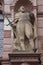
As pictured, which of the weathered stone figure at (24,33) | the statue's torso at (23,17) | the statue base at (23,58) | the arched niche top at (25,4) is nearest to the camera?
the statue base at (23,58)

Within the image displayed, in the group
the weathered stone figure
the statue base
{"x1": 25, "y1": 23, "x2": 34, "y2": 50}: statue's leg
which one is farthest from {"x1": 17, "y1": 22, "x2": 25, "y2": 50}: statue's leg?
the statue base


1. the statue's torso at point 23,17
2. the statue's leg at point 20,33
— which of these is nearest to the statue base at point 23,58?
the statue's leg at point 20,33

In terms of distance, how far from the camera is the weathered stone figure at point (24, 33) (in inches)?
411

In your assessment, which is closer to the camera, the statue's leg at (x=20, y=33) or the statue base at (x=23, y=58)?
the statue base at (x=23, y=58)

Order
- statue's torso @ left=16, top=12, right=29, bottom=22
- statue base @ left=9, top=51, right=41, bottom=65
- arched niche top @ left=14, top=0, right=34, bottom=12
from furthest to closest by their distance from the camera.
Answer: arched niche top @ left=14, top=0, right=34, bottom=12
statue's torso @ left=16, top=12, right=29, bottom=22
statue base @ left=9, top=51, right=41, bottom=65

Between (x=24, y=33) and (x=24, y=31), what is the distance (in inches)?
2.5

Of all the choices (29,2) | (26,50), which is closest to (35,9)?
(29,2)

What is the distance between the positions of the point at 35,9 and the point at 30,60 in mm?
2449

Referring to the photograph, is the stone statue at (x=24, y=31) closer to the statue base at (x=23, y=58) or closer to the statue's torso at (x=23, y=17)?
the statue's torso at (x=23, y=17)

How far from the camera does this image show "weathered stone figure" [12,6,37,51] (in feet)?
34.2

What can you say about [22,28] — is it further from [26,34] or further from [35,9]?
[35,9]

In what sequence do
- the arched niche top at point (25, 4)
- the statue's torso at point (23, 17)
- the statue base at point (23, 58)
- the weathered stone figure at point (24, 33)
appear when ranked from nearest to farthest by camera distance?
the statue base at point (23, 58) → the weathered stone figure at point (24, 33) → the statue's torso at point (23, 17) → the arched niche top at point (25, 4)

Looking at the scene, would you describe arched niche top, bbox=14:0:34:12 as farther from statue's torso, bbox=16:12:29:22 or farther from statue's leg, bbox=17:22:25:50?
statue's leg, bbox=17:22:25:50

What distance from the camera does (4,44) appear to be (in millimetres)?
11352
